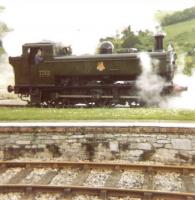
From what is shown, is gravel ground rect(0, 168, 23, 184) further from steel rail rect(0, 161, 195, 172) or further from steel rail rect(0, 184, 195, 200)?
steel rail rect(0, 184, 195, 200)

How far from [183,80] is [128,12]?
8359 millimetres

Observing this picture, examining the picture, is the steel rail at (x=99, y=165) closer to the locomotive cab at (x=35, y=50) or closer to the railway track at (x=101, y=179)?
the railway track at (x=101, y=179)

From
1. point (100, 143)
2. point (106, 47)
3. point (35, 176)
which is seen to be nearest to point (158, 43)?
point (106, 47)

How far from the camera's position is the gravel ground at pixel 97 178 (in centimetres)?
930

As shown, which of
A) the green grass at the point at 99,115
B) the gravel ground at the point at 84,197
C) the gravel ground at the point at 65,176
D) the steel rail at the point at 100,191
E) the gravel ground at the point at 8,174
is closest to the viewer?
the steel rail at the point at 100,191

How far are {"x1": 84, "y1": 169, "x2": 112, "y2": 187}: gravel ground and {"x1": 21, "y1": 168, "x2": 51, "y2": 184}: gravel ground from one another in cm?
111

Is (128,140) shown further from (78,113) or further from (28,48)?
(28,48)

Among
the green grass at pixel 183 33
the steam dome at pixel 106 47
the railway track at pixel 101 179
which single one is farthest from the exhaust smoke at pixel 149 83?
the green grass at pixel 183 33

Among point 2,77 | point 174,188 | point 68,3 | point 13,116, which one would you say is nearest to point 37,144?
point 13,116

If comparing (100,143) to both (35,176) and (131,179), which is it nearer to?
(131,179)

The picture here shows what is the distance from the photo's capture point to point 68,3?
2427 cm

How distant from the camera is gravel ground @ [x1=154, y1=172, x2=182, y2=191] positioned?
902cm

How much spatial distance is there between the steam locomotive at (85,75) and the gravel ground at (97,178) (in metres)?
6.13

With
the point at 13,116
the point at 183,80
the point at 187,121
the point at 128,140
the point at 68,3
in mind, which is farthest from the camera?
the point at 68,3
